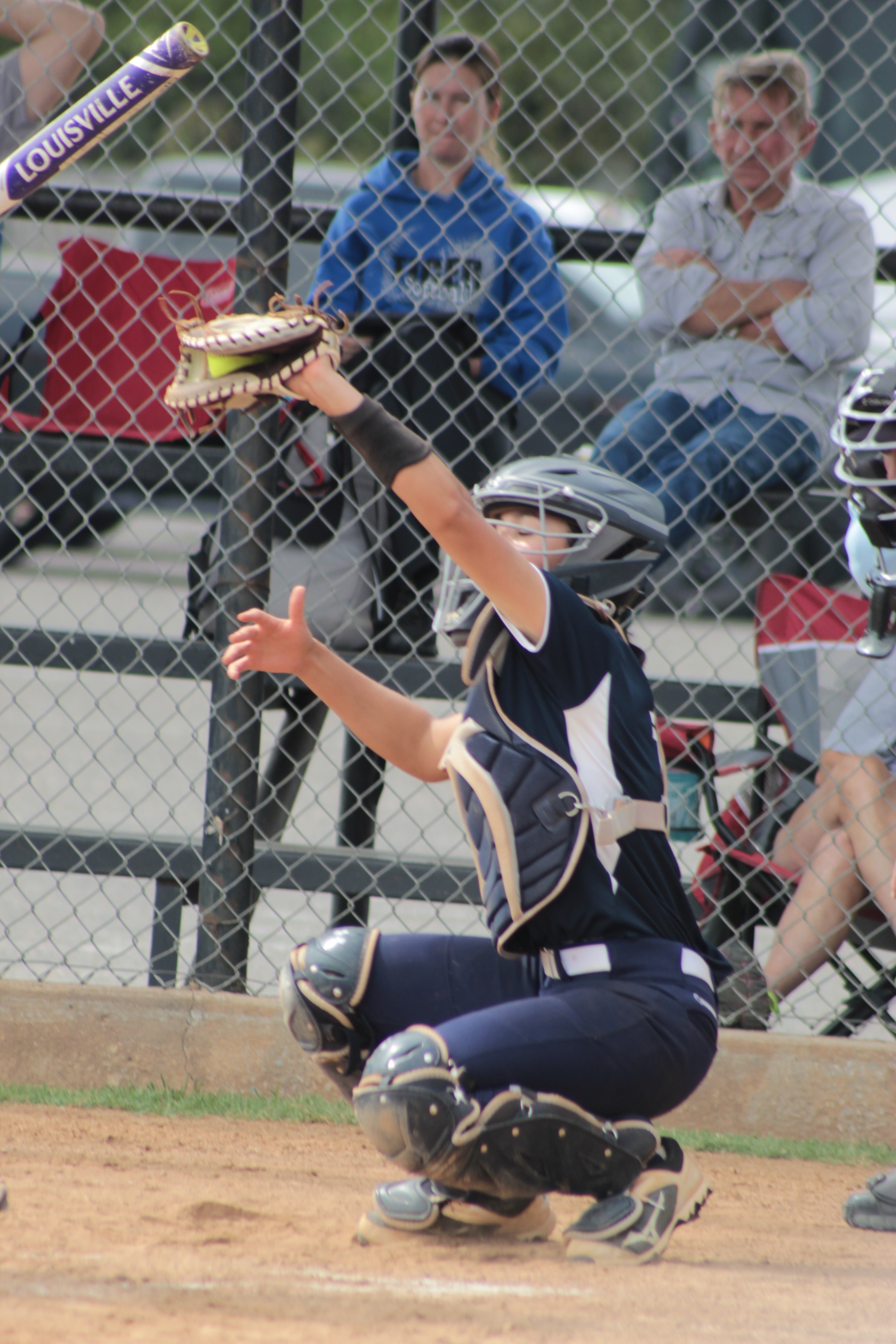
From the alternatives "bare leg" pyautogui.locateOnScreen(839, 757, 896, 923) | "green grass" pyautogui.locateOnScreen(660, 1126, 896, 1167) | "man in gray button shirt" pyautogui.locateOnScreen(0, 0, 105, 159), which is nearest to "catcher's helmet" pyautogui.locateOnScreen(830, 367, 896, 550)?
"bare leg" pyautogui.locateOnScreen(839, 757, 896, 923)

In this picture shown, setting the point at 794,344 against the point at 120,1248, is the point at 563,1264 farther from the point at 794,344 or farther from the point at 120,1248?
the point at 794,344

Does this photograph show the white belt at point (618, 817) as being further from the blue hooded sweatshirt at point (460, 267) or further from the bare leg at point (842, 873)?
the blue hooded sweatshirt at point (460, 267)

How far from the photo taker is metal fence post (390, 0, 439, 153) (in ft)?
14.8

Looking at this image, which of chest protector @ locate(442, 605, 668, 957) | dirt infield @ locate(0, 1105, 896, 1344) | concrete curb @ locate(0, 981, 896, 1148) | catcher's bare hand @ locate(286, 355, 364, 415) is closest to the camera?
dirt infield @ locate(0, 1105, 896, 1344)

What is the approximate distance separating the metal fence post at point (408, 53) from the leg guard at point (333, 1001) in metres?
2.77

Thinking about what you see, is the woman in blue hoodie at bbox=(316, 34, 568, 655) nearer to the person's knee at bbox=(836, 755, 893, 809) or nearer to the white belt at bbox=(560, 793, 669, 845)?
the person's knee at bbox=(836, 755, 893, 809)

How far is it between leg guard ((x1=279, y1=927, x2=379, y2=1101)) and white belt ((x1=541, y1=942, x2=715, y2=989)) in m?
0.36

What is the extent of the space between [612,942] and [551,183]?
18.8 metres

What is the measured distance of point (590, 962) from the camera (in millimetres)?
2598

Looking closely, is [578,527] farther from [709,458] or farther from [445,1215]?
[709,458]

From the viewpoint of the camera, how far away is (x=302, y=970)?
277 cm

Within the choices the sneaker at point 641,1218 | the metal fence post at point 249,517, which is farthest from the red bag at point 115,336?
the sneaker at point 641,1218

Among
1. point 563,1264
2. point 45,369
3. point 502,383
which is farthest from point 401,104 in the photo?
point 563,1264

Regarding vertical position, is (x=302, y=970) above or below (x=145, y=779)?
above
